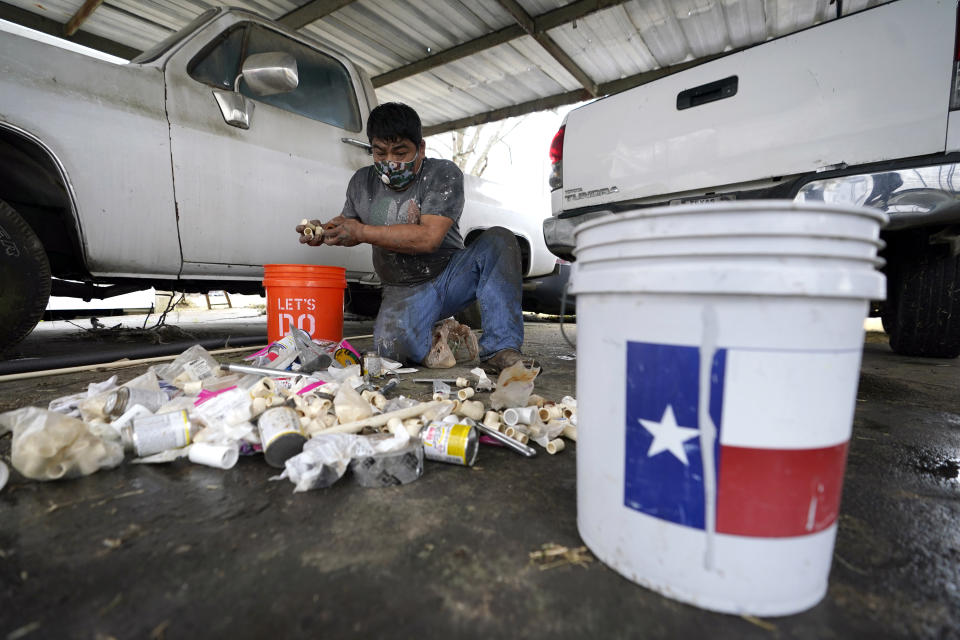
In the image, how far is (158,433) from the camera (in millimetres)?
1115

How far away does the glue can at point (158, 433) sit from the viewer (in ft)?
3.61

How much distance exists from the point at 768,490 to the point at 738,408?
121mm

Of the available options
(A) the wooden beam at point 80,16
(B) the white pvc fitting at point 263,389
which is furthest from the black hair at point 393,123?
(A) the wooden beam at point 80,16

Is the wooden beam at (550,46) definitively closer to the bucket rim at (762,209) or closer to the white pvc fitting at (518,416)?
the white pvc fitting at (518,416)

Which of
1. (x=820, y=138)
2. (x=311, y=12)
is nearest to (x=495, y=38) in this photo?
(x=311, y=12)

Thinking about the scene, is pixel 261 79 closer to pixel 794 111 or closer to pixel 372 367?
pixel 372 367

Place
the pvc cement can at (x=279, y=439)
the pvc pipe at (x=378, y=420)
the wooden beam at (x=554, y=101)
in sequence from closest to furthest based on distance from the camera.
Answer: the pvc cement can at (x=279, y=439) < the pvc pipe at (x=378, y=420) < the wooden beam at (x=554, y=101)

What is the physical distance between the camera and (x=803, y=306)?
1.96 feet

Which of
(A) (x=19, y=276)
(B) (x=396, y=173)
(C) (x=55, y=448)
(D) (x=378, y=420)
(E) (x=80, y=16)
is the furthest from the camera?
(E) (x=80, y=16)

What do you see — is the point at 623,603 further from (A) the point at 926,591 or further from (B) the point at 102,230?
(B) the point at 102,230

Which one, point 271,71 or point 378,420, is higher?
point 271,71

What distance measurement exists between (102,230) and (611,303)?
244 cm

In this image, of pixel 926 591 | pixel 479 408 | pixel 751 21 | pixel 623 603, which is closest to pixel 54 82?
pixel 479 408

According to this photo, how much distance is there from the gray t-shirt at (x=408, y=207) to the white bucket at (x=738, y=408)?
5.77 ft
